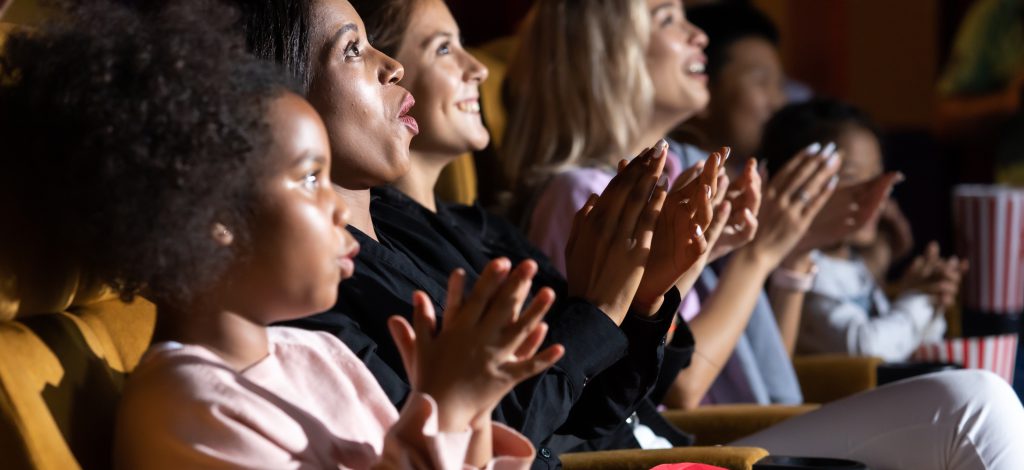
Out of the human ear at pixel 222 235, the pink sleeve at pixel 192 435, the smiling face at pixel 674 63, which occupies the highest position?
the human ear at pixel 222 235

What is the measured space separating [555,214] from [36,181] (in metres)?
1.10

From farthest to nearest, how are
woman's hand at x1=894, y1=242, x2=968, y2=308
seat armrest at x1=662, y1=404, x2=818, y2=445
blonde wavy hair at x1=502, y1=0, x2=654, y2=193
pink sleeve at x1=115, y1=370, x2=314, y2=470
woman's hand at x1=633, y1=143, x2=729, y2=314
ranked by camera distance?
woman's hand at x1=894, y1=242, x2=968, y2=308, blonde wavy hair at x1=502, y1=0, x2=654, y2=193, seat armrest at x1=662, y1=404, x2=818, y2=445, woman's hand at x1=633, y1=143, x2=729, y2=314, pink sleeve at x1=115, y1=370, x2=314, y2=470

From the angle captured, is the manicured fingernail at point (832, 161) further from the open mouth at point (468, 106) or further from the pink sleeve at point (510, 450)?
the pink sleeve at point (510, 450)

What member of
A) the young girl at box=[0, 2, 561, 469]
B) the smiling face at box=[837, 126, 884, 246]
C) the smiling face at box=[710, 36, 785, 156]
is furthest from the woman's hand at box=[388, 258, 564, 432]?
the smiling face at box=[710, 36, 785, 156]

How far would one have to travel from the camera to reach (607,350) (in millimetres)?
1279

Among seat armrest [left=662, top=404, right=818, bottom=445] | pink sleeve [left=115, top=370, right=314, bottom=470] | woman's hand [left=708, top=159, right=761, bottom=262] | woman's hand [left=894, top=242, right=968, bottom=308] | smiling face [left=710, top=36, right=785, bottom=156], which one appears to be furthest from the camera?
smiling face [left=710, top=36, right=785, bottom=156]

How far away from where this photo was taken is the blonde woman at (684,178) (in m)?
1.56

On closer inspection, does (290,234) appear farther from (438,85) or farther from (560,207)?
(560,207)

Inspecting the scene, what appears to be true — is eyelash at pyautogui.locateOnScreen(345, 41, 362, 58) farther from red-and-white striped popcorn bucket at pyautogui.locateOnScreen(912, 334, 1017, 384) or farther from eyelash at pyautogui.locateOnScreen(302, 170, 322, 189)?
red-and-white striped popcorn bucket at pyautogui.locateOnScreen(912, 334, 1017, 384)

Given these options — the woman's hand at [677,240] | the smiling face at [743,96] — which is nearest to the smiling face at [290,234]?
the woman's hand at [677,240]

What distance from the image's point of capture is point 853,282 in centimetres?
261

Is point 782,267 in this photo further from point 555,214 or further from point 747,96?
point 747,96

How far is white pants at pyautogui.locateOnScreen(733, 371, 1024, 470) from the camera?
1507 mm

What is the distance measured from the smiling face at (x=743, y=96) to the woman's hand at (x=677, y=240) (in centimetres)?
156
